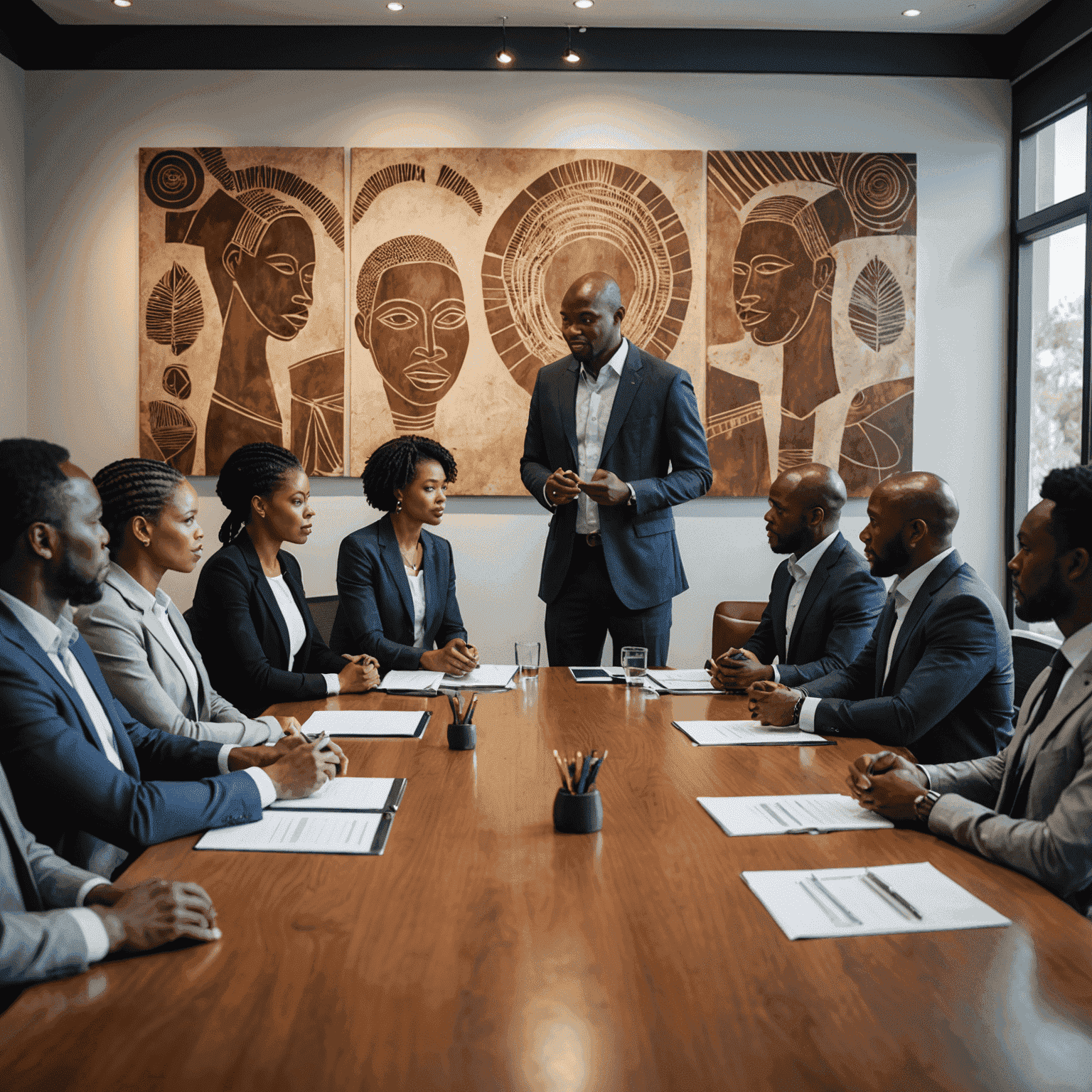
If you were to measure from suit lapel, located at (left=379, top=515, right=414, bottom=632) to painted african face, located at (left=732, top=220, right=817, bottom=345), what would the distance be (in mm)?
2337

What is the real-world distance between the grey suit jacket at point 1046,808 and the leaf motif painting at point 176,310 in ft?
13.4

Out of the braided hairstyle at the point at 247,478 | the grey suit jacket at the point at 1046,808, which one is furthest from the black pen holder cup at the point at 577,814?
the braided hairstyle at the point at 247,478

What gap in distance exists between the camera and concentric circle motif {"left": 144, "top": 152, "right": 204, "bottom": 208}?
4625mm

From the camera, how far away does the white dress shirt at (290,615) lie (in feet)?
9.40

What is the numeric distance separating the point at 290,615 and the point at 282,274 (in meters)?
2.40

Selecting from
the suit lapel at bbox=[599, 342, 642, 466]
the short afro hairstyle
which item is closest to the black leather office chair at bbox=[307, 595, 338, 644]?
the suit lapel at bbox=[599, 342, 642, 466]

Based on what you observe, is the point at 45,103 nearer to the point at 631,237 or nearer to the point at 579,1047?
the point at 631,237

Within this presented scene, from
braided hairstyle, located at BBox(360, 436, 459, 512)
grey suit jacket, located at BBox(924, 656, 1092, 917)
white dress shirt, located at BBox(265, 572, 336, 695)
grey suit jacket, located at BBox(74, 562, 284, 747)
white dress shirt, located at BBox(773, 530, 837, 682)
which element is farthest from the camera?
braided hairstyle, located at BBox(360, 436, 459, 512)

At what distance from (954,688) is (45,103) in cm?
491

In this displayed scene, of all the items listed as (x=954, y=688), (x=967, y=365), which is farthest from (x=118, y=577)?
(x=967, y=365)

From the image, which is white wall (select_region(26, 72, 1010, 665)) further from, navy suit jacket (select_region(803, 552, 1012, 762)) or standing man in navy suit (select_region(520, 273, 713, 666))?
navy suit jacket (select_region(803, 552, 1012, 762))

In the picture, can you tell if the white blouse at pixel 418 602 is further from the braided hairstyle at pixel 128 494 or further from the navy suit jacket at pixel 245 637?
the braided hairstyle at pixel 128 494

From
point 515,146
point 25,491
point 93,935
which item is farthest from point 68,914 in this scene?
point 515,146

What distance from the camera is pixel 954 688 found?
212 centimetres
